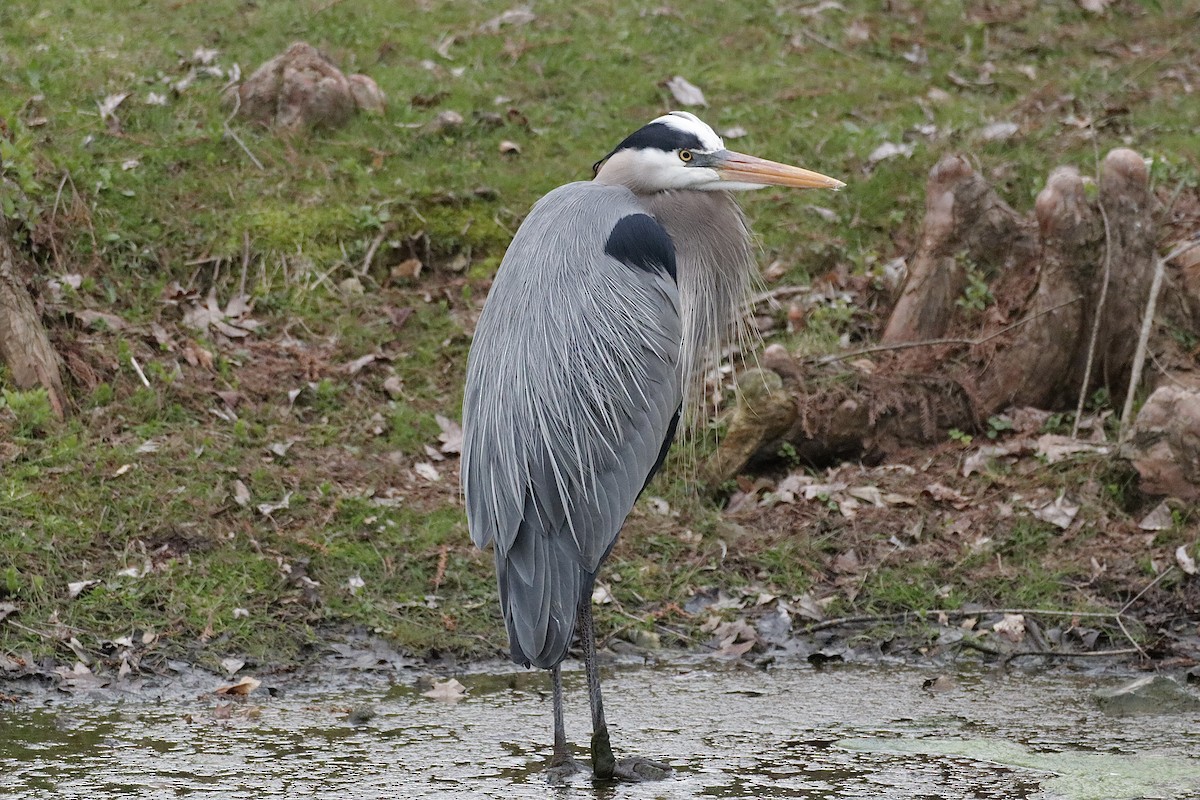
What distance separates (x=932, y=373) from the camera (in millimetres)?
7246

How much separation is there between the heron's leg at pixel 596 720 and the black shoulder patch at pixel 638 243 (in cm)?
118

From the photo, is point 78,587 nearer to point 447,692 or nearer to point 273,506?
point 273,506

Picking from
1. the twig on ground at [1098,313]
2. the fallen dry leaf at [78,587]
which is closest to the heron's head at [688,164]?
the twig on ground at [1098,313]

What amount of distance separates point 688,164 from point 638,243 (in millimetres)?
389

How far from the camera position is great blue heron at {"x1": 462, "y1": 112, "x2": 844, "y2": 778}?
4.48 m

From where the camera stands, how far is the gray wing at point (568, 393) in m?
4.52

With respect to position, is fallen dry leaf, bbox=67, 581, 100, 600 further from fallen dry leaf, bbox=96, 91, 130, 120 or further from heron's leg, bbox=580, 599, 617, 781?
fallen dry leaf, bbox=96, 91, 130, 120

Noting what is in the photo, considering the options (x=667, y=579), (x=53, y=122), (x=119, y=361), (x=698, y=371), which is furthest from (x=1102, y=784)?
(x=53, y=122)

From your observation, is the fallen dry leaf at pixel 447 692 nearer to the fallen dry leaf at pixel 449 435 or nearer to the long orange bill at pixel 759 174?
the fallen dry leaf at pixel 449 435

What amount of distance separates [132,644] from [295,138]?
13.7ft

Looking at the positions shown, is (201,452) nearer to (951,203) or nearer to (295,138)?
(295,138)

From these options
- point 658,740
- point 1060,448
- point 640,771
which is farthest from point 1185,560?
point 640,771

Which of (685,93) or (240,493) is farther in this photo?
(685,93)

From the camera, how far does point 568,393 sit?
472 centimetres
